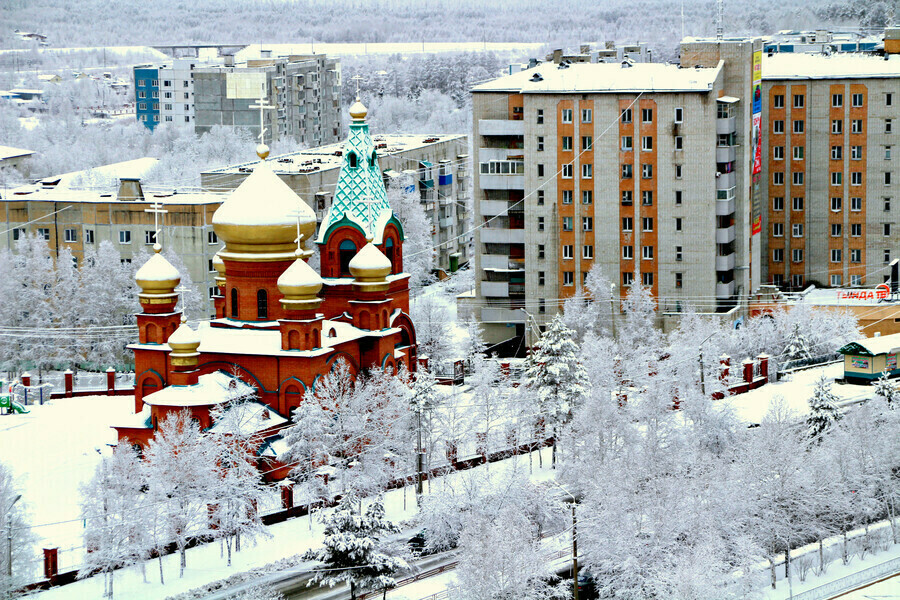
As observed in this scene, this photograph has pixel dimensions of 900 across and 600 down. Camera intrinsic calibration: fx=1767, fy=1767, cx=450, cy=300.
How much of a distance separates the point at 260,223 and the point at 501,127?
1937 cm

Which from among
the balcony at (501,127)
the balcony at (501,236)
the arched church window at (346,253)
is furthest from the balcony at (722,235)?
the arched church window at (346,253)

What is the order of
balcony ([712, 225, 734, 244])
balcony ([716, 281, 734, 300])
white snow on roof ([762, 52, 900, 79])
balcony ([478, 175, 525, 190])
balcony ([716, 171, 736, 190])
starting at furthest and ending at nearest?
white snow on roof ([762, 52, 900, 79]), balcony ([478, 175, 525, 190]), balcony ([716, 281, 734, 300]), balcony ([712, 225, 734, 244]), balcony ([716, 171, 736, 190])

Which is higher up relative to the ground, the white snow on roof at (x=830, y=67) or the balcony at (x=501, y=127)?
the white snow on roof at (x=830, y=67)

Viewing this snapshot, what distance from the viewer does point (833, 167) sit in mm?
75938

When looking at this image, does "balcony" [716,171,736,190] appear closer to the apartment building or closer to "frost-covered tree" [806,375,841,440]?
"frost-covered tree" [806,375,841,440]

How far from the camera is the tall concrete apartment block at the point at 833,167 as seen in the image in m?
75.1

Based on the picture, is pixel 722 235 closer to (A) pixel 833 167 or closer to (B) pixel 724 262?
(B) pixel 724 262

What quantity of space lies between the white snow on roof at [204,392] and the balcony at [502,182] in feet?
71.4

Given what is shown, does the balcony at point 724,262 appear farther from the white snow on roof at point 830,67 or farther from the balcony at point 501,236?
the white snow on roof at point 830,67

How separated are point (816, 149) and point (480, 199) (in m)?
15.6

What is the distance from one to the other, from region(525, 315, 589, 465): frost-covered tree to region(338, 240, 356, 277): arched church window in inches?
255

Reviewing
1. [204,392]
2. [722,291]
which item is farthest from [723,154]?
[204,392]

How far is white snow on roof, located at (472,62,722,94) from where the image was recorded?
223 ft

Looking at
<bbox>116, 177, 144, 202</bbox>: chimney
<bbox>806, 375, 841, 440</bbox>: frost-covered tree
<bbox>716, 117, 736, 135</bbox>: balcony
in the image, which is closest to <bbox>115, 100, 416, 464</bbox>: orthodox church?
<bbox>806, 375, 841, 440</bbox>: frost-covered tree
